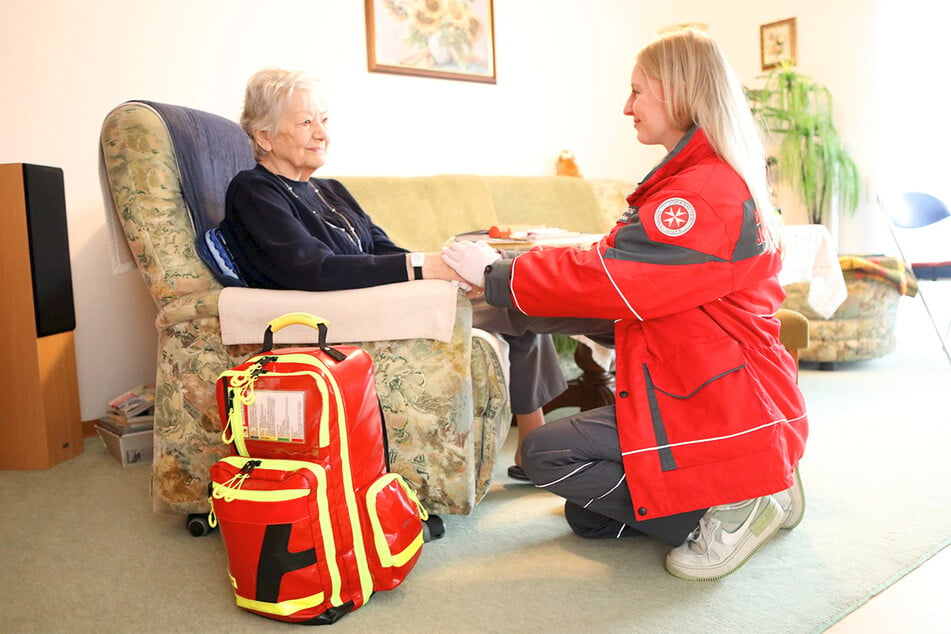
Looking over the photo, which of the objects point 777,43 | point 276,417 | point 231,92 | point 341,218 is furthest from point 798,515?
point 777,43

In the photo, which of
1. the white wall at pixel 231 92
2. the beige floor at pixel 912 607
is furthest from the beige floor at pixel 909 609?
the white wall at pixel 231 92

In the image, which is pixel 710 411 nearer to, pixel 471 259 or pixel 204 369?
pixel 471 259

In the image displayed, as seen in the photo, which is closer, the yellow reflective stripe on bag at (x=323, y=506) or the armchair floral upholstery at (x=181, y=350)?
the yellow reflective stripe on bag at (x=323, y=506)

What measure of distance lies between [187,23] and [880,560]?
297 centimetres

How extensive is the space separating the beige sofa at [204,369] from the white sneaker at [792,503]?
667 mm

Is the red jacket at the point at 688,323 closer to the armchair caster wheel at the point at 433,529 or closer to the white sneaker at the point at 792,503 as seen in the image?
the white sneaker at the point at 792,503

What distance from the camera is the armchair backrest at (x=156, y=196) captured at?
1.94 meters

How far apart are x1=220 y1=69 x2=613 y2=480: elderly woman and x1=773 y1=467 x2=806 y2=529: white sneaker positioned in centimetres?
55

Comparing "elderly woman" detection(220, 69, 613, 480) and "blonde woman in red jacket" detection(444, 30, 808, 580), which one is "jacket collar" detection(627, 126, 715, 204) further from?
"elderly woman" detection(220, 69, 613, 480)

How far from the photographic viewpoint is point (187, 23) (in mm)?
3193

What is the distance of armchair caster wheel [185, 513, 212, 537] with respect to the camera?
6.52ft

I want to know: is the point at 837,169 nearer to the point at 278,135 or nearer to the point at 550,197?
the point at 550,197

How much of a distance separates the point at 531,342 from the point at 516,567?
0.65m

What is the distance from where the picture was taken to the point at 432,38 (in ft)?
12.8
